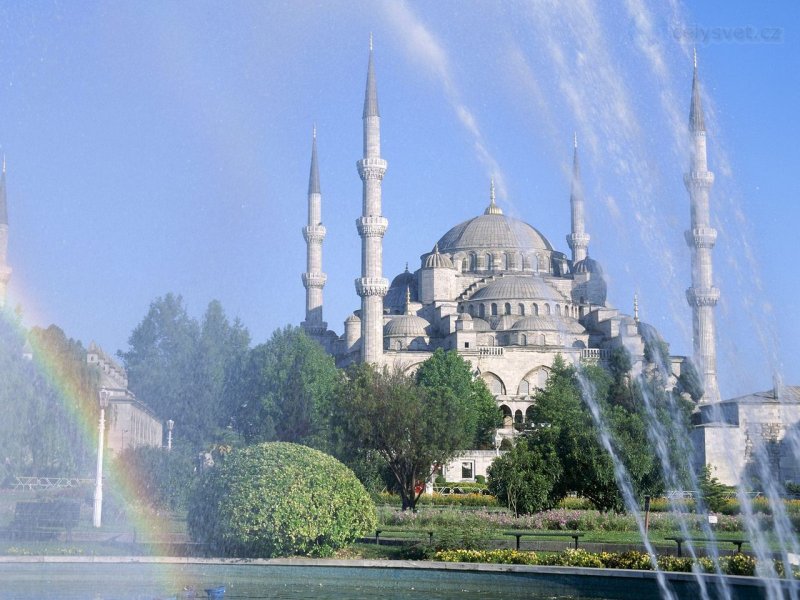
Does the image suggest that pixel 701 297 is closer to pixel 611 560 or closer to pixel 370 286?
pixel 370 286

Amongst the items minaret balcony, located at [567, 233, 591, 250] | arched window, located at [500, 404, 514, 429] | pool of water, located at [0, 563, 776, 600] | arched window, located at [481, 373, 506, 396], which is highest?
minaret balcony, located at [567, 233, 591, 250]

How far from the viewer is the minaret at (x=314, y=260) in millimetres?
54463

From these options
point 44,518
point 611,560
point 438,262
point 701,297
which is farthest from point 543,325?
point 611,560

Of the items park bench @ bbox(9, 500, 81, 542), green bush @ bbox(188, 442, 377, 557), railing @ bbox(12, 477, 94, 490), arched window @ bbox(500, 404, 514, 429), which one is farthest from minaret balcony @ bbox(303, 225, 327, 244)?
green bush @ bbox(188, 442, 377, 557)

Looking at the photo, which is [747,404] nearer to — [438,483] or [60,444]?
[438,483]

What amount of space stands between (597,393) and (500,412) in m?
5.86

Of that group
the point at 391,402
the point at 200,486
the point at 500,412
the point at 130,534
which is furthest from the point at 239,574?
the point at 500,412

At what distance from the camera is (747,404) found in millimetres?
42438

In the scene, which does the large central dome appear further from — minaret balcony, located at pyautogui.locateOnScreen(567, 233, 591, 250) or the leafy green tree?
the leafy green tree

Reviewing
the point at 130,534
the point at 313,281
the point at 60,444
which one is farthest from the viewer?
the point at 313,281

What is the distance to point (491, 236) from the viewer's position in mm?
63062

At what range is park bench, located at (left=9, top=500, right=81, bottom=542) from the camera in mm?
19602

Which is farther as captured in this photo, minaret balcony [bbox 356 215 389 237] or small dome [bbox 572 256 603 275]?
small dome [bbox 572 256 603 275]

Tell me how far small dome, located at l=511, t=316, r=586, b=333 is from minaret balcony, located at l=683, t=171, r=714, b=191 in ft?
43.3
